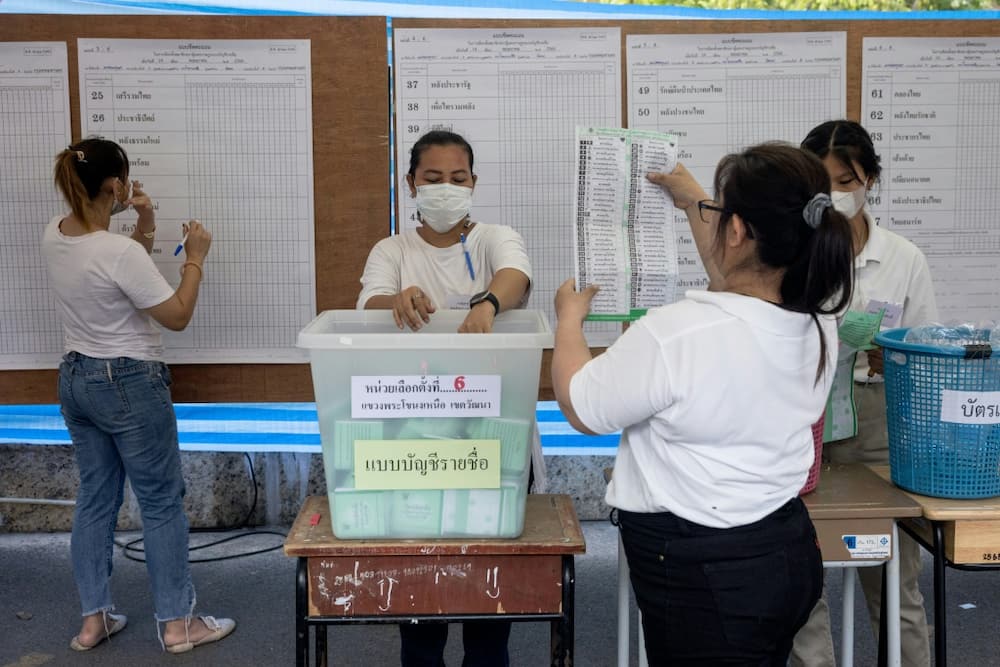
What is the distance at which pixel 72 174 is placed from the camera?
8.89 feet

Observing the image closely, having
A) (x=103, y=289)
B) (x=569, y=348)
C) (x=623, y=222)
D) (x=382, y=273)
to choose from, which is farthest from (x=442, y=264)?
(x=103, y=289)

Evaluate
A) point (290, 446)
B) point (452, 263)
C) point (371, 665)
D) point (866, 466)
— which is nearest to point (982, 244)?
point (866, 466)

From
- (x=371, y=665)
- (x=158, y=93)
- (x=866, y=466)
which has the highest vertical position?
(x=158, y=93)

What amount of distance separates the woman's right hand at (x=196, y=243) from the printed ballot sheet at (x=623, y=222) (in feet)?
4.71

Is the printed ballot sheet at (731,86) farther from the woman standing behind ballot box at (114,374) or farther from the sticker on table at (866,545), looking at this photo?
the woman standing behind ballot box at (114,374)

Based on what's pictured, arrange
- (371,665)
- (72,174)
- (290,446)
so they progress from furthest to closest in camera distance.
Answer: (290,446)
(371,665)
(72,174)

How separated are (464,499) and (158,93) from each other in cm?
189

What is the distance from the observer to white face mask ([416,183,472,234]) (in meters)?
2.27

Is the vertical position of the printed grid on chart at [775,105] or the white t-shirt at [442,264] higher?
the printed grid on chart at [775,105]

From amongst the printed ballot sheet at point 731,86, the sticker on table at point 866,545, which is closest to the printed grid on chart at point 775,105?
the printed ballot sheet at point 731,86

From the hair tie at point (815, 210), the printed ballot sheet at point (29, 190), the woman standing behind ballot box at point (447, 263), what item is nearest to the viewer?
the hair tie at point (815, 210)

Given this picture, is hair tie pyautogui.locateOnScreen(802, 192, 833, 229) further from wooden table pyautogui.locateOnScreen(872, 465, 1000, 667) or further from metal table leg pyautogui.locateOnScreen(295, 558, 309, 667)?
metal table leg pyautogui.locateOnScreen(295, 558, 309, 667)

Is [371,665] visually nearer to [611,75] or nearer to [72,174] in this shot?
[72,174]

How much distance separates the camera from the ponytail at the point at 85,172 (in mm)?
2715
